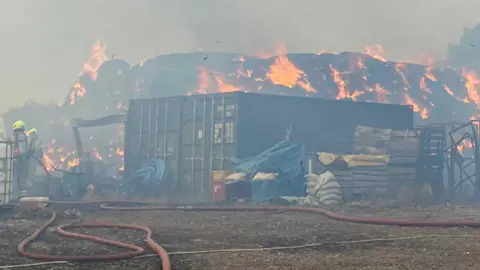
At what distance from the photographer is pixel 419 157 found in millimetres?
20828

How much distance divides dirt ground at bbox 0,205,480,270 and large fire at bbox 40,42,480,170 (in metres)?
23.8

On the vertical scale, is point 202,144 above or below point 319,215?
above

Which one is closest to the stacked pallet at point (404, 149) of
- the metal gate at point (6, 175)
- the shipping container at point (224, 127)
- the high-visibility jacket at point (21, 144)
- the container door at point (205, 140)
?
the shipping container at point (224, 127)

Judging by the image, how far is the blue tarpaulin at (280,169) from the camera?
1830cm

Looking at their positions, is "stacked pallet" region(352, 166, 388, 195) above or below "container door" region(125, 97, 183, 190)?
below

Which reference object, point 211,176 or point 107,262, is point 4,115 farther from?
point 107,262

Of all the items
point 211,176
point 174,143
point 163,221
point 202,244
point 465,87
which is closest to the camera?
point 202,244

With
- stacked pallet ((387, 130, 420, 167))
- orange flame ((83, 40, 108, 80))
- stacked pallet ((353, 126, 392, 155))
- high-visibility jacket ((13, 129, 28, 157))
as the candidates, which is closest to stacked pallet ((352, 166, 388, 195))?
stacked pallet ((387, 130, 420, 167))

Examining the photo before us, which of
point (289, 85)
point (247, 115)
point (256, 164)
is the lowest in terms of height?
point (256, 164)

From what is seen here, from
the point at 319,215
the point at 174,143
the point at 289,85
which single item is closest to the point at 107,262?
the point at 319,215

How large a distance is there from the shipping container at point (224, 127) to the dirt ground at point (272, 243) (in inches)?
308

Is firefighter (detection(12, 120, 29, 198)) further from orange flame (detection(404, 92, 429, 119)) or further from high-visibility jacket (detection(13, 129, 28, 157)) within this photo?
orange flame (detection(404, 92, 429, 119))

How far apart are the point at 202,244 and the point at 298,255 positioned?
1684 mm

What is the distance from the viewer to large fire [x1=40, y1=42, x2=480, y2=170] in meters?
36.4
